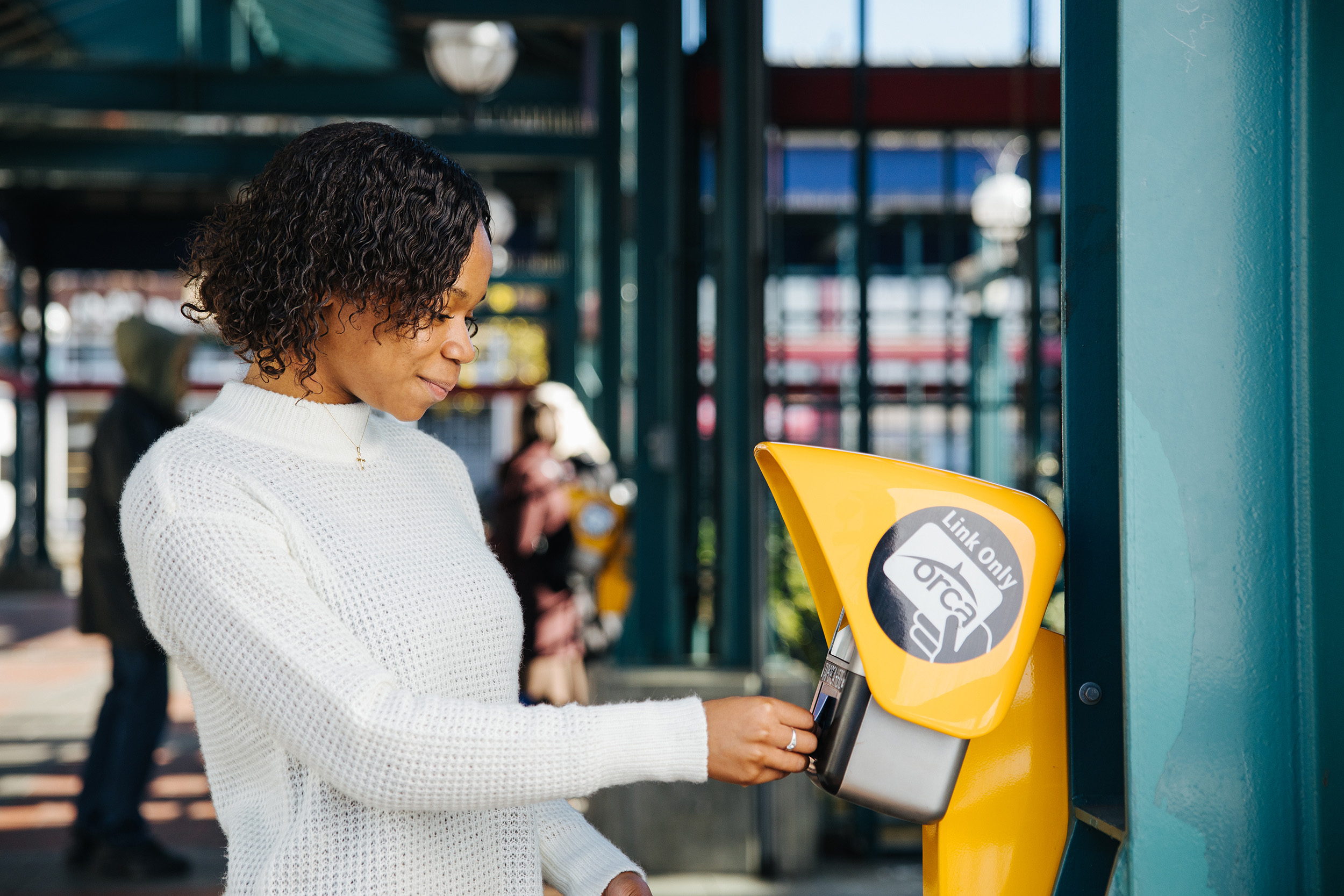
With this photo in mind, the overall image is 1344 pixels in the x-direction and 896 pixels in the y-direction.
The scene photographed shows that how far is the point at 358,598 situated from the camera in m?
1.19

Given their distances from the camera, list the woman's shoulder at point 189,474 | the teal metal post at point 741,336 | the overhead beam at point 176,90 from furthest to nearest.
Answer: the overhead beam at point 176,90, the teal metal post at point 741,336, the woman's shoulder at point 189,474

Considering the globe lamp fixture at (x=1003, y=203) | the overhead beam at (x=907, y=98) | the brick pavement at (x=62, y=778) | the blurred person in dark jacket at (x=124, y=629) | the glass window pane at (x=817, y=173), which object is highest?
the glass window pane at (x=817, y=173)

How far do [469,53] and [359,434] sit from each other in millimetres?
4834

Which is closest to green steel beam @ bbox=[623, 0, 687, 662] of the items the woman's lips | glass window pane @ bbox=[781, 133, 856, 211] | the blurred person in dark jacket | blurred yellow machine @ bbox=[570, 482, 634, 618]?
blurred yellow machine @ bbox=[570, 482, 634, 618]

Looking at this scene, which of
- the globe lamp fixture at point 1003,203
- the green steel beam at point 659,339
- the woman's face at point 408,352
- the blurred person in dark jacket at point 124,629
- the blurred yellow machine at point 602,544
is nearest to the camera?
the woman's face at point 408,352

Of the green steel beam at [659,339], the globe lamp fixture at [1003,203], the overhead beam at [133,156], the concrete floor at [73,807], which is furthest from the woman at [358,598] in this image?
the globe lamp fixture at [1003,203]

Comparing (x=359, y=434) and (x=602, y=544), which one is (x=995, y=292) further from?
(x=359, y=434)

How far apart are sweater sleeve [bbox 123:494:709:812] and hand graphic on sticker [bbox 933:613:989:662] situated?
0.24 m

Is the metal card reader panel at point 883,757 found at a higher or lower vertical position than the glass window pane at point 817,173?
lower

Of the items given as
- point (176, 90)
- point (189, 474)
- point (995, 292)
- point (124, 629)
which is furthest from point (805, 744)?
point (995, 292)

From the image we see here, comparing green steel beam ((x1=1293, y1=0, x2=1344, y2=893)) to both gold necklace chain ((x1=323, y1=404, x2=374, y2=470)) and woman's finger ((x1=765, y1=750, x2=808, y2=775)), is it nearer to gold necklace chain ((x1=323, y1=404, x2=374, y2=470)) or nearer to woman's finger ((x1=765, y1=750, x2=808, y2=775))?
woman's finger ((x1=765, y1=750, x2=808, y2=775))

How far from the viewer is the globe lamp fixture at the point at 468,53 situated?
570 centimetres

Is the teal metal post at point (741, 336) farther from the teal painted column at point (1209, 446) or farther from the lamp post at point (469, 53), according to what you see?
the teal painted column at point (1209, 446)

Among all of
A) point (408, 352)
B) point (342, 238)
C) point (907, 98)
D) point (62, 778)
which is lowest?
point (62, 778)
